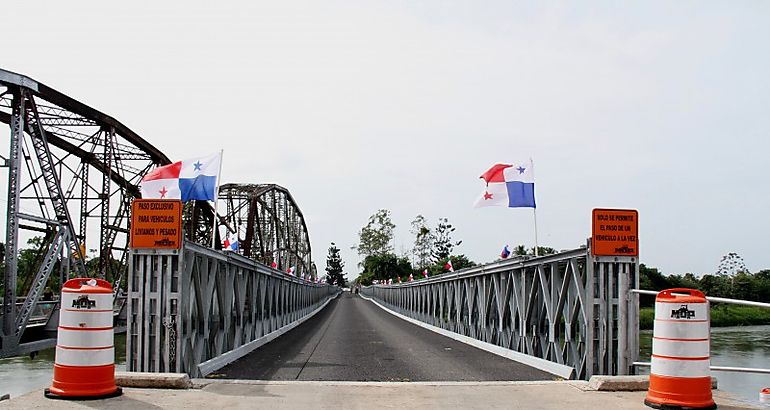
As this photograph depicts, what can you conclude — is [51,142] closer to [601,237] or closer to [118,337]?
[118,337]

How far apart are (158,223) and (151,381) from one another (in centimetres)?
202

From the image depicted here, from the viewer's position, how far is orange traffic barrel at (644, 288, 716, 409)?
712 centimetres

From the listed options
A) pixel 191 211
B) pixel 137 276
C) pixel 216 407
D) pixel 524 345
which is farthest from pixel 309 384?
pixel 191 211

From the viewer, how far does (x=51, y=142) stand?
110 ft

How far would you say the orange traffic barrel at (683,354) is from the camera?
7.12 m

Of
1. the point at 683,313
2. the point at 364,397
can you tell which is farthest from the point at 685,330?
the point at 364,397

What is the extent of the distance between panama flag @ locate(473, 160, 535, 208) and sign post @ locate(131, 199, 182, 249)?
23.5 feet

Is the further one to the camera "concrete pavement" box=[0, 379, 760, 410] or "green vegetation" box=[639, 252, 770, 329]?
"green vegetation" box=[639, 252, 770, 329]

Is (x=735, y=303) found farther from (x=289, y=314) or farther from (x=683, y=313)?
(x=289, y=314)

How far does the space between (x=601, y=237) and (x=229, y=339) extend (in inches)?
312

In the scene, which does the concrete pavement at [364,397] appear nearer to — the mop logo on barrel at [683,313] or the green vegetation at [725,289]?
the mop logo on barrel at [683,313]

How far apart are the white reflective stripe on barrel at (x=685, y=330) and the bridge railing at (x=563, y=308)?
7.13 feet

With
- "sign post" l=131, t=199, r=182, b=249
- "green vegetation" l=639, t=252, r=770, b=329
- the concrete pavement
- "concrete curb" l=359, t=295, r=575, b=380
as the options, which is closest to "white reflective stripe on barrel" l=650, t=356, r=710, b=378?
the concrete pavement

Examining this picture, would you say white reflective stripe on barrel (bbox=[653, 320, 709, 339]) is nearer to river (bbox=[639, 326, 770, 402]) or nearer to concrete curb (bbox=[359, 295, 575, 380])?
concrete curb (bbox=[359, 295, 575, 380])
